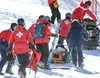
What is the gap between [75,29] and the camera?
1476 cm

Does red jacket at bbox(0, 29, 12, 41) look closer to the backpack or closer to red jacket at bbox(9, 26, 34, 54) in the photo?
red jacket at bbox(9, 26, 34, 54)

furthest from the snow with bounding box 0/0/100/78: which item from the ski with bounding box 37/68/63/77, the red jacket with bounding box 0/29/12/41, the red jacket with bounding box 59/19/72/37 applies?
the red jacket with bounding box 59/19/72/37

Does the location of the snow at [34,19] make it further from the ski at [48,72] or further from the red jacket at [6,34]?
the red jacket at [6,34]

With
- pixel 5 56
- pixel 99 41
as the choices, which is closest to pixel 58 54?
pixel 5 56

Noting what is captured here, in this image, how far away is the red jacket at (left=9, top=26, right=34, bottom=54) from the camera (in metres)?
11.5

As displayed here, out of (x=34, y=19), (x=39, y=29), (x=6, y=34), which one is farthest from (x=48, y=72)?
(x=34, y=19)

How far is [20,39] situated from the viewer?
1148 cm

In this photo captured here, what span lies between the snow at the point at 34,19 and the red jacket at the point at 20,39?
123 cm

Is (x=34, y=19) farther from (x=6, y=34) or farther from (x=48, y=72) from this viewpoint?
(x=6, y=34)

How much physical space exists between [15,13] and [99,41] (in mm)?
8822

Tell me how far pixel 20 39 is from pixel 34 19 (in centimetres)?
1510

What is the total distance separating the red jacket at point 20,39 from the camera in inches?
451

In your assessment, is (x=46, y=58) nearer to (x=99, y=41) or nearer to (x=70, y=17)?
(x=70, y=17)

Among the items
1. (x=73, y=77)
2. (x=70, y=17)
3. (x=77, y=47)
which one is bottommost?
(x=73, y=77)
